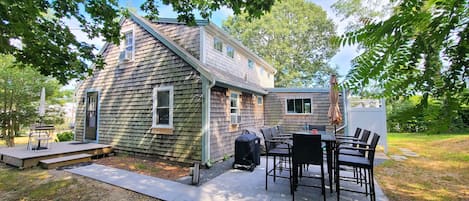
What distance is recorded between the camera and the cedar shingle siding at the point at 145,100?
6711mm

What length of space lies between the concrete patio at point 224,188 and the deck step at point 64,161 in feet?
3.35

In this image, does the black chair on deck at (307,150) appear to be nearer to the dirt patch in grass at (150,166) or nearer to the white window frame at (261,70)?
the dirt patch in grass at (150,166)

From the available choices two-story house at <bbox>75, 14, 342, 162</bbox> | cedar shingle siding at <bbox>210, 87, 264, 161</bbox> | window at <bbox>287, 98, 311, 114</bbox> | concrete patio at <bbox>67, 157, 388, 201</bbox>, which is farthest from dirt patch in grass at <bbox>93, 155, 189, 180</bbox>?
window at <bbox>287, 98, 311, 114</bbox>

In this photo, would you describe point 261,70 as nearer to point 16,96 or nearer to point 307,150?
point 307,150

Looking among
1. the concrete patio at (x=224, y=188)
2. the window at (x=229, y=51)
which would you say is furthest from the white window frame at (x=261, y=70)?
the concrete patio at (x=224, y=188)

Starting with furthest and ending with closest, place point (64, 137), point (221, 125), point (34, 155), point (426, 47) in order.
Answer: point (64, 137), point (221, 125), point (34, 155), point (426, 47)

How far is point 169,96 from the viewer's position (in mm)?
7219

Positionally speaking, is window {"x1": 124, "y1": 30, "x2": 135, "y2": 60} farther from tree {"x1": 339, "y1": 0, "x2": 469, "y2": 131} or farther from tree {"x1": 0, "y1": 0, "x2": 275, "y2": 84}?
tree {"x1": 339, "y1": 0, "x2": 469, "y2": 131}

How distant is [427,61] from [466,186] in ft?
20.5

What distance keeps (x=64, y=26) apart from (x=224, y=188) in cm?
547

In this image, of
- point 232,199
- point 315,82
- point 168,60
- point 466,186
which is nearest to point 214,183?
point 232,199

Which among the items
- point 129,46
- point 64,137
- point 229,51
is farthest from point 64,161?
point 229,51

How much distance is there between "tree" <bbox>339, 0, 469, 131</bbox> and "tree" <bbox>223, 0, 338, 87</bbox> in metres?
21.2

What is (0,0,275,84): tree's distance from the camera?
12.1 feet
